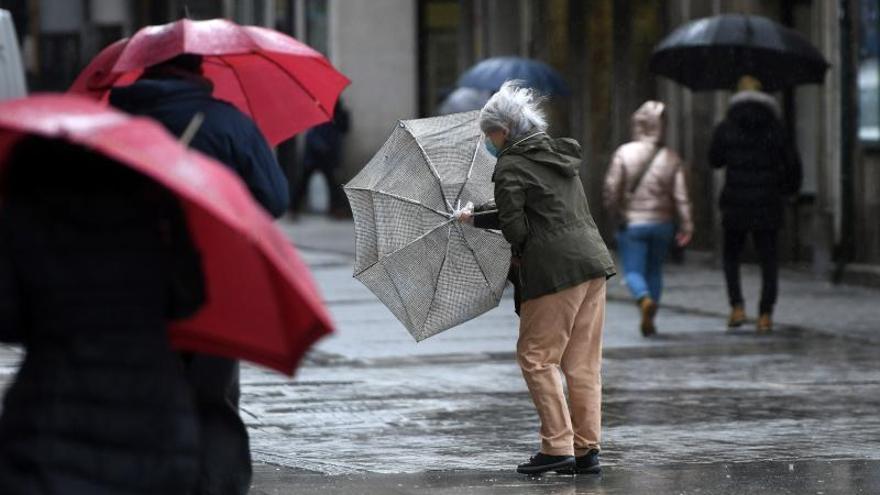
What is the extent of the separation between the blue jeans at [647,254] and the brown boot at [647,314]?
114 mm

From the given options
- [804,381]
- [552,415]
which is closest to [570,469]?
[552,415]

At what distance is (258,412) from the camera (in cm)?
1114

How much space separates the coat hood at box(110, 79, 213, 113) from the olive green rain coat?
199 centimetres

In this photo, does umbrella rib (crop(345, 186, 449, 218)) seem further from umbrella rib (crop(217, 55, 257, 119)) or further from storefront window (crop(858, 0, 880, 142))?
storefront window (crop(858, 0, 880, 142))

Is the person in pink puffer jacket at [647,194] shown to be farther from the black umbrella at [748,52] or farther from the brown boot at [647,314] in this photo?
the black umbrella at [748,52]

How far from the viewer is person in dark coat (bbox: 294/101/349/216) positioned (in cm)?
3228

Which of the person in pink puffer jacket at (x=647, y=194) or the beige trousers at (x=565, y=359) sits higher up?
the beige trousers at (x=565, y=359)

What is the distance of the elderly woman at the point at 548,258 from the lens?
8.59 m

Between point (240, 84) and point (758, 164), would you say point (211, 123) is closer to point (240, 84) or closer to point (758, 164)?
point (240, 84)

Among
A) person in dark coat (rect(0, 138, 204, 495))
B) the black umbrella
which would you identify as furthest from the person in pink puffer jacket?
person in dark coat (rect(0, 138, 204, 495))

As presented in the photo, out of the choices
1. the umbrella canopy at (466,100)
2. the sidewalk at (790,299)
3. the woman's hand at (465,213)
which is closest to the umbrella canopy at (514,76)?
the umbrella canopy at (466,100)

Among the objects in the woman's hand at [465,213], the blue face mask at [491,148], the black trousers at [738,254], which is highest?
the blue face mask at [491,148]

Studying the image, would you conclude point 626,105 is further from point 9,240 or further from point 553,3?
point 9,240

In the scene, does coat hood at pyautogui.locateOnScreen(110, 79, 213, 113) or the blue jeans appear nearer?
coat hood at pyautogui.locateOnScreen(110, 79, 213, 113)
